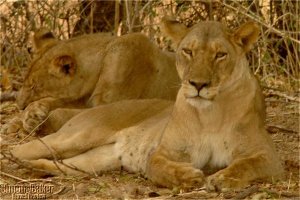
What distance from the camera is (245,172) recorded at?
4.80 meters

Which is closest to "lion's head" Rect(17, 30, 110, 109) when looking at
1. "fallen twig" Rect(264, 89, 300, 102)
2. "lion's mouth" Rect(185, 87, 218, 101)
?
"fallen twig" Rect(264, 89, 300, 102)

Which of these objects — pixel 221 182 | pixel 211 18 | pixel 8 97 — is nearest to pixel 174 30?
pixel 221 182

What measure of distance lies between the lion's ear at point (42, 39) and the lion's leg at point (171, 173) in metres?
2.30

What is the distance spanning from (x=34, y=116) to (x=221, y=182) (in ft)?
7.38

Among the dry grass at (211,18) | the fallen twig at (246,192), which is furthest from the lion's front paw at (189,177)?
the dry grass at (211,18)

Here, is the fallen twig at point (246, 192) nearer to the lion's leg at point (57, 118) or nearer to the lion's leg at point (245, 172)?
the lion's leg at point (245, 172)

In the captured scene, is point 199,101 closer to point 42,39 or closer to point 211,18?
point 42,39

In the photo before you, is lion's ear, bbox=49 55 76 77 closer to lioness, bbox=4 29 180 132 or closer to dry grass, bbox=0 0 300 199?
lioness, bbox=4 29 180 132

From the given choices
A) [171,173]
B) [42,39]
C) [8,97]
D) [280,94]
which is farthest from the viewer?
[8,97]

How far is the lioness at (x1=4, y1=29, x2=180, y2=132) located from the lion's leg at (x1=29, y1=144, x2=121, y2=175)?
1027 millimetres

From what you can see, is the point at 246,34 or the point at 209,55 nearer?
the point at 209,55

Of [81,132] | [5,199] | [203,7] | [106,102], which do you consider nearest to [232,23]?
[203,7]

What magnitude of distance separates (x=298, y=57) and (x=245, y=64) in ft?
9.85

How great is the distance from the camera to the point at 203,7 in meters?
8.31
